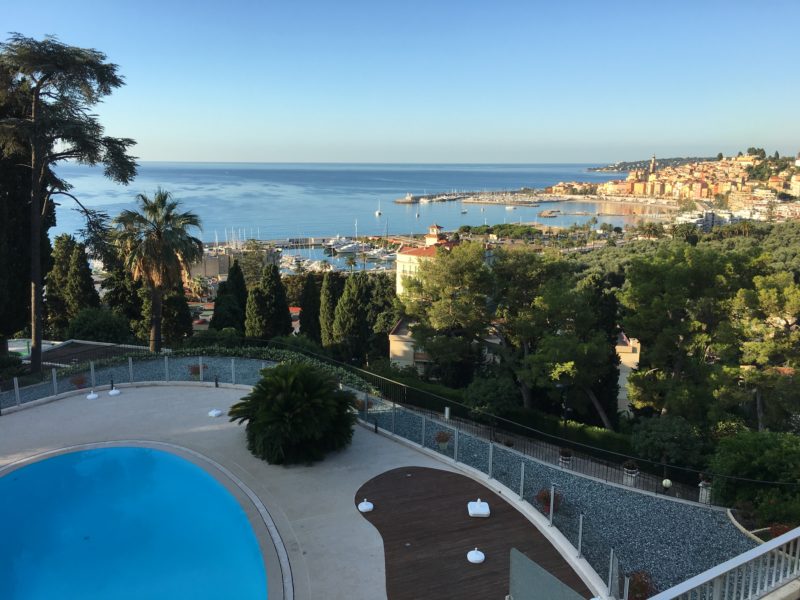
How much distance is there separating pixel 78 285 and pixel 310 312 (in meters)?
10.8

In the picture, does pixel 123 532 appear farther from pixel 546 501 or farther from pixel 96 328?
pixel 96 328

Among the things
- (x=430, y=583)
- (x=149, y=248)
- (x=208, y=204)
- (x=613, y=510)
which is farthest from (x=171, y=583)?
(x=208, y=204)

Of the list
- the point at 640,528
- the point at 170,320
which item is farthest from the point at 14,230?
the point at 640,528

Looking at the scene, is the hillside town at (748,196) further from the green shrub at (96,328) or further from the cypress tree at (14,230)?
the cypress tree at (14,230)

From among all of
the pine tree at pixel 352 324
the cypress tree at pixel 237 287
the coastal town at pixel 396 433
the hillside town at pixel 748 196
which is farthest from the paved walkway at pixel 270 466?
the hillside town at pixel 748 196

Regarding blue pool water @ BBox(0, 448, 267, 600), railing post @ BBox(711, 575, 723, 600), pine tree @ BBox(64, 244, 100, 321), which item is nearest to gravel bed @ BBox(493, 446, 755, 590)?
railing post @ BBox(711, 575, 723, 600)

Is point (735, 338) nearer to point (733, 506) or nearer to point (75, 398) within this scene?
point (733, 506)

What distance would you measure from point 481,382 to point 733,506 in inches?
261

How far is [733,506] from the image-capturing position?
9.52 metres

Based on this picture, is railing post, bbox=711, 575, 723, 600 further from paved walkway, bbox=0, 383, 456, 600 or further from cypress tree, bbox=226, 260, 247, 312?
cypress tree, bbox=226, 260, 247, 312

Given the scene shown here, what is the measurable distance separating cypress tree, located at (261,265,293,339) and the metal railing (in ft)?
74.3

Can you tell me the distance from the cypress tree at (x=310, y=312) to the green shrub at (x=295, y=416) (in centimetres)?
1950

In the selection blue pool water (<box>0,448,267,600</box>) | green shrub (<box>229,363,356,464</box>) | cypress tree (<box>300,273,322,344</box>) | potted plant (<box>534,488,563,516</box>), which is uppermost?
green shrub (<box>229,363,356,464</box>)

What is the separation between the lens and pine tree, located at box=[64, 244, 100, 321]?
26047mm
